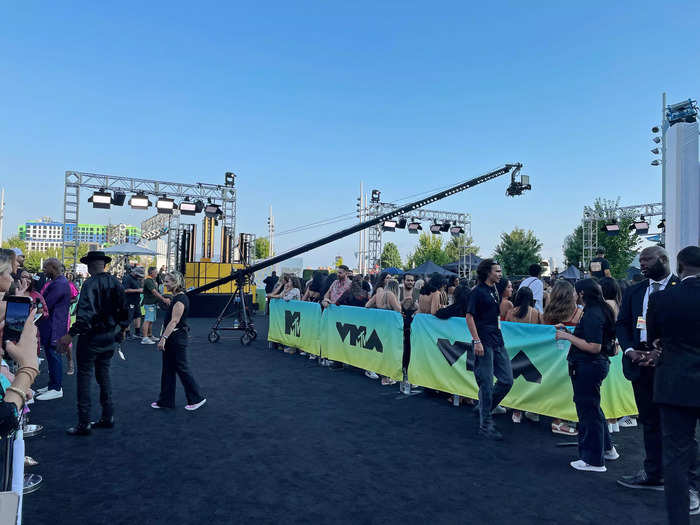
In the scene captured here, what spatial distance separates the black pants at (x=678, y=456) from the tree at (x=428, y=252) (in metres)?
59.9

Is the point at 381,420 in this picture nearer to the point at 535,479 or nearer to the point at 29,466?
the point at 535,479

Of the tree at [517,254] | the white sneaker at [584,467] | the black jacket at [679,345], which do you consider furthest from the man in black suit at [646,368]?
the tree at [517,254]

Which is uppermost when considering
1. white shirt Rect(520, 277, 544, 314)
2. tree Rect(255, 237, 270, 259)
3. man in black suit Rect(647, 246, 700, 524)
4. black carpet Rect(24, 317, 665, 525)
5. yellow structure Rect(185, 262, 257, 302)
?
tree Rect(255, 237, 270, 259)

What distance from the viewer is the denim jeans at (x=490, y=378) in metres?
5.53

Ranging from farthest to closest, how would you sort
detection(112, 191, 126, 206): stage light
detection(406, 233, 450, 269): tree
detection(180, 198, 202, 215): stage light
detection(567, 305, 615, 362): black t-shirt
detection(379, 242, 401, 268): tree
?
detection(379, 242, 401, 268): tree < detection(406, 233, 450, 269): tree < detection(180, 198, 202, 215): stage light < detection(112, 191, 126, 206): stage light < detection(567, 305, 615, 362): black t-shirt

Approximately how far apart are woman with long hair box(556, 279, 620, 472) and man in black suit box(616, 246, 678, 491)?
271mm

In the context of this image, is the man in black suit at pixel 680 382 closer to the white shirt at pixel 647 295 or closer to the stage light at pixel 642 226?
the white shirt at pixel 647 295

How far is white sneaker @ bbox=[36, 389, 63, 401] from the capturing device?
22.7ft

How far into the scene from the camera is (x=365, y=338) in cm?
893

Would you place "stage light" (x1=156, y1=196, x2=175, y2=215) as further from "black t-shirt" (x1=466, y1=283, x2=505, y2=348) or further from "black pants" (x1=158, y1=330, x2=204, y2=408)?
"black t-shirt" (x1=466, y1=283, x2=505, y2=348)

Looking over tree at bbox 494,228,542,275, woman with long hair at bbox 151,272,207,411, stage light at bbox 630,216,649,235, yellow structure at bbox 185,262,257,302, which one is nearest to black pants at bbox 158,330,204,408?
woman with long hair at bbox 151,272,207,411

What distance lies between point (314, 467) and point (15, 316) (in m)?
3.27

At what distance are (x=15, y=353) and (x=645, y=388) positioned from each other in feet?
15.1

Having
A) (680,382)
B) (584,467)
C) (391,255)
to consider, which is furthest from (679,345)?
(391,255)
